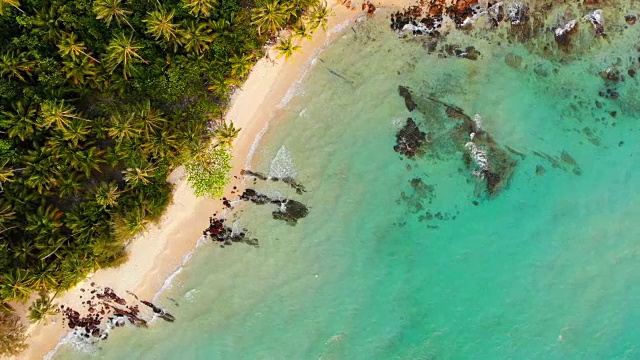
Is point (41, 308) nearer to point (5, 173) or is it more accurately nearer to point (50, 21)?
point (5, 173)

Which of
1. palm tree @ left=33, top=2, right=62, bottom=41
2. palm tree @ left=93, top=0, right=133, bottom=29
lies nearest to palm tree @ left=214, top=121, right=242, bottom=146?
palm tree @ left=93, top=0, right=133, bottom=29

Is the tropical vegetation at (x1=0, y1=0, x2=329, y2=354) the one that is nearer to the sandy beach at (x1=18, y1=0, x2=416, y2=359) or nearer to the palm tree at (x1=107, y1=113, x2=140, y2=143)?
the palm tree at (x1=107, y1=113, x2=140, y2=143)

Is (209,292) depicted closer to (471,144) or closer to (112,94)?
(112,94)

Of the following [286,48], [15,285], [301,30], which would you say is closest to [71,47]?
[286,48]

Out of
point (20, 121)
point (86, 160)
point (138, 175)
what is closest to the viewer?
point (20, 121)

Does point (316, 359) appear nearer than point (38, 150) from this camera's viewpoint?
No

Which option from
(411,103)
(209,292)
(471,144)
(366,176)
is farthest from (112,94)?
(471,144)
